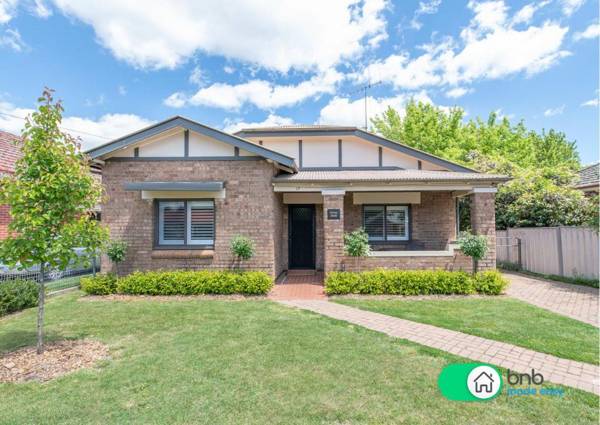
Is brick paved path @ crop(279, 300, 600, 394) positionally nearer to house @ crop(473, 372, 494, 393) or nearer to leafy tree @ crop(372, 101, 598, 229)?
house @ crop(473, 372, 494, 393)

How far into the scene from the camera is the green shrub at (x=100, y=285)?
8.81m

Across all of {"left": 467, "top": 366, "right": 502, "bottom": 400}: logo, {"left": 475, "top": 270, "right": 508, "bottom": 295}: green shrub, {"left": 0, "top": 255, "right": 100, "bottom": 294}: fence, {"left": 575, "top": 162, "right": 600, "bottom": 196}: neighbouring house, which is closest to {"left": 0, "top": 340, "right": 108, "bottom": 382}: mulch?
{"left": 0, "top": 255, "right": 100, "bottom": 294}: fence

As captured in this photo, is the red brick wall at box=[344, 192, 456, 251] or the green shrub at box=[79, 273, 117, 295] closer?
the green shrub at box=[79, 273, 117, 295]

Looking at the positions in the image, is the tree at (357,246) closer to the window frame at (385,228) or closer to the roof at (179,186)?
the window frame at (385,228)

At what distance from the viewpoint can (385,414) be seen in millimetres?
3174

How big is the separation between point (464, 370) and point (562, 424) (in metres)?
1.20

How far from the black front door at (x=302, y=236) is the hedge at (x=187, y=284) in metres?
3.54

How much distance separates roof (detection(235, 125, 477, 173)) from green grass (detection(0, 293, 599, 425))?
781 cm

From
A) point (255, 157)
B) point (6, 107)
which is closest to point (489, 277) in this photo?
point (255, 157)

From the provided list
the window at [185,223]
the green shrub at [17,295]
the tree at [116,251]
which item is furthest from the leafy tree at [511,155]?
the green shrub at [17,295]

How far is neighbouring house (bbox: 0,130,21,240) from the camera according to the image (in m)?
12.0

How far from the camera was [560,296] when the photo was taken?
8359 millimetres

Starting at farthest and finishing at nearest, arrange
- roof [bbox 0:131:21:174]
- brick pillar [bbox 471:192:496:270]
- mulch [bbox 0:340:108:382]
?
roof [bbox 0:131:21:174]
brick pillar [bbox 471:192:496:270]
mulch [bbox 0:340:108:382]

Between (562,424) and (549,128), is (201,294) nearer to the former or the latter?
(562,424)
